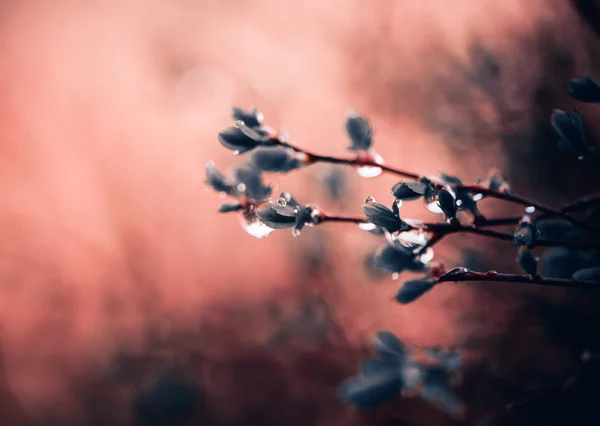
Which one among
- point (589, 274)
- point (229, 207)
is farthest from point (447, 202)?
point (229, 207)

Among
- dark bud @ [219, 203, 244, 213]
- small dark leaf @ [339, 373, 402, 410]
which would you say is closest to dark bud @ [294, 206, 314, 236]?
dark bud @ [219, 203, 244, 213]

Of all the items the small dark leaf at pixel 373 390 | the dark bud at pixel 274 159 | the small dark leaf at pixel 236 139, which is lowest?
the small dark leaf at pixel 373 390

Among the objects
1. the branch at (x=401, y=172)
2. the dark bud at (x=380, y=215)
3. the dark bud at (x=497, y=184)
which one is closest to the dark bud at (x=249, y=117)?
the branch at (x=401, y=172)

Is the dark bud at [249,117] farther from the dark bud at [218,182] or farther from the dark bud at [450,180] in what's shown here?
the dark bud at [450,180]

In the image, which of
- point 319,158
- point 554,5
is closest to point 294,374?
point 319,158

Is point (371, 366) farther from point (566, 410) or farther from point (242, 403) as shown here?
point (242, 403)

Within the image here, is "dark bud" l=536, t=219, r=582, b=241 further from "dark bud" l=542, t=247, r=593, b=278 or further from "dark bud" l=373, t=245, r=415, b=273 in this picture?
"dark bud" l=373, t=245, r=415, b=273
